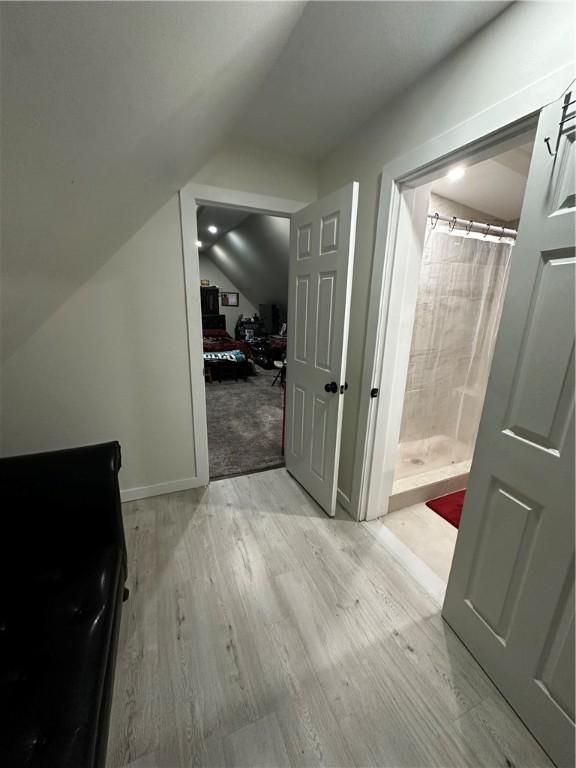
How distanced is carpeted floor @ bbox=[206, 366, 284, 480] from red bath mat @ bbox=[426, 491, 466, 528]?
1230 millimetres

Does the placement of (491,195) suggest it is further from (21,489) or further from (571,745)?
(21,489)

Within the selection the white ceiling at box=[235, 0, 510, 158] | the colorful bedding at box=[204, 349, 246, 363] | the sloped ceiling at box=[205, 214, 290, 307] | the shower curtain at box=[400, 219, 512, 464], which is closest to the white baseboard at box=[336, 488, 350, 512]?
the shower curtain at box=[400, 219, 512, 464]

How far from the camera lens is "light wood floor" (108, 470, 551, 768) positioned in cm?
96

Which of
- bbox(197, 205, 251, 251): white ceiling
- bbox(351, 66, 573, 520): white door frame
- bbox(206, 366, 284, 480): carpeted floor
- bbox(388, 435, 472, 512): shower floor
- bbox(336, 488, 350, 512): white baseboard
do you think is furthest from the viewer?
bbox(197, 205, 251, 251): white ceiling

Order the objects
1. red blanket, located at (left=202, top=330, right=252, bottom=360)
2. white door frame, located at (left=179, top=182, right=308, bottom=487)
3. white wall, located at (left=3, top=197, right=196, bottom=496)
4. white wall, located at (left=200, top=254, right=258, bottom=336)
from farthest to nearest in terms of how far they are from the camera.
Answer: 1. white wall, located at (left=200, top=254, right=258, bottom=336)
2. red blanket, located at (left=202, top=330, right=252, bottom=360)
3. white door frame, located at (left=179, top=182, right=308, bottom=487)
4. white wall, located at (left=3, top=197, right=196, bottom=496)

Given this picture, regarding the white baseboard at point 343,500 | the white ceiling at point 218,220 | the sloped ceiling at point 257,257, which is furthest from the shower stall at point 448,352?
the white ceiling at point 218,220

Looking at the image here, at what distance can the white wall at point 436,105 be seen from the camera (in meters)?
0.93

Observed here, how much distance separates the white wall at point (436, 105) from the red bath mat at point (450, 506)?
0.70m

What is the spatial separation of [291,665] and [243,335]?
735 cm

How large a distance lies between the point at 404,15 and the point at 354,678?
2413 millimetres

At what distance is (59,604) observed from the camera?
928mm

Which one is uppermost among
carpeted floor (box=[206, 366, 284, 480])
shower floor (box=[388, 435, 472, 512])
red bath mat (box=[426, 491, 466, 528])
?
shower floor (box=[388, 435, 472, 512])

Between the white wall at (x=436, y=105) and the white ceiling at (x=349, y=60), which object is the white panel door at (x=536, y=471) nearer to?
the white wall at (x=436, y=105)

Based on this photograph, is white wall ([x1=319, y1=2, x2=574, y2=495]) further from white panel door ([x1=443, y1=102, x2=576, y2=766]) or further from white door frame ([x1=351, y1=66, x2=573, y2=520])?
white panel door ([x1=443, y1=102, x2=576, y2=766])
